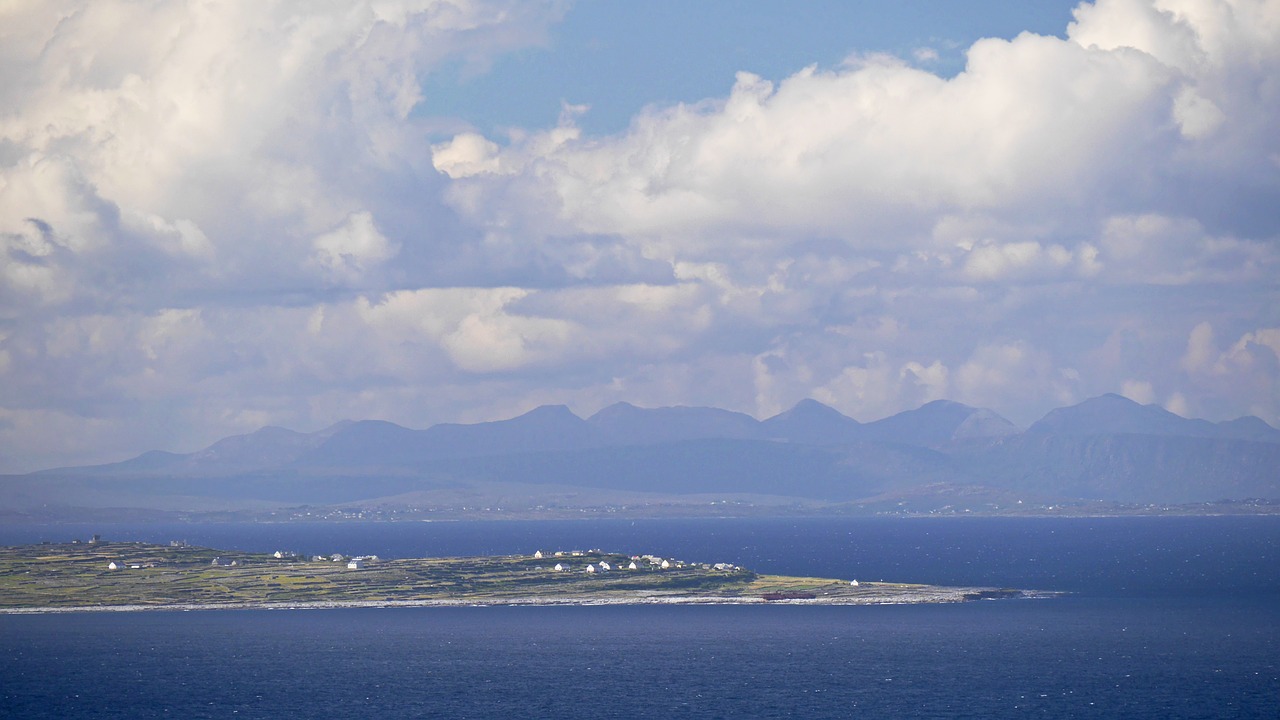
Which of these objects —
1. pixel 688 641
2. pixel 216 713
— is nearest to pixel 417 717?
pixel 216 713

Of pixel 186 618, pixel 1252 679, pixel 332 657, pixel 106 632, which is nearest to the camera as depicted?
pixel 1252 679

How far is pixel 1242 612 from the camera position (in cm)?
18938

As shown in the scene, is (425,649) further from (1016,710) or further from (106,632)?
(1016,710)

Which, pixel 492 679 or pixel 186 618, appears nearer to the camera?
pixel 492 679

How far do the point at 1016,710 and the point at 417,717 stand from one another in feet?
161

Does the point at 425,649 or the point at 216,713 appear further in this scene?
the point at 425,649

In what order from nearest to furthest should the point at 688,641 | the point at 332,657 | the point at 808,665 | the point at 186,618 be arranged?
the point at 808,665, the point at 332,657, the point at 688,641, the point at 186,618

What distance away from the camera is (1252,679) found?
132875 millimetres

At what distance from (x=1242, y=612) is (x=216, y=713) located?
428ft

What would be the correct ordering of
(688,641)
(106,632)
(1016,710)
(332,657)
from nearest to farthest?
(1016,710), (332,657), (688,641), (106,632)

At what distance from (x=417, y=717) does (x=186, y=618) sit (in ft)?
287

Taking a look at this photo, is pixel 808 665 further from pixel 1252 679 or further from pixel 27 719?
pixel 27 719

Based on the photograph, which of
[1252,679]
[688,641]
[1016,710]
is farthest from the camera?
[688,641]

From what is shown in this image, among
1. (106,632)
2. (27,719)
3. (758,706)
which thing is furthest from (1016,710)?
(106,632)
